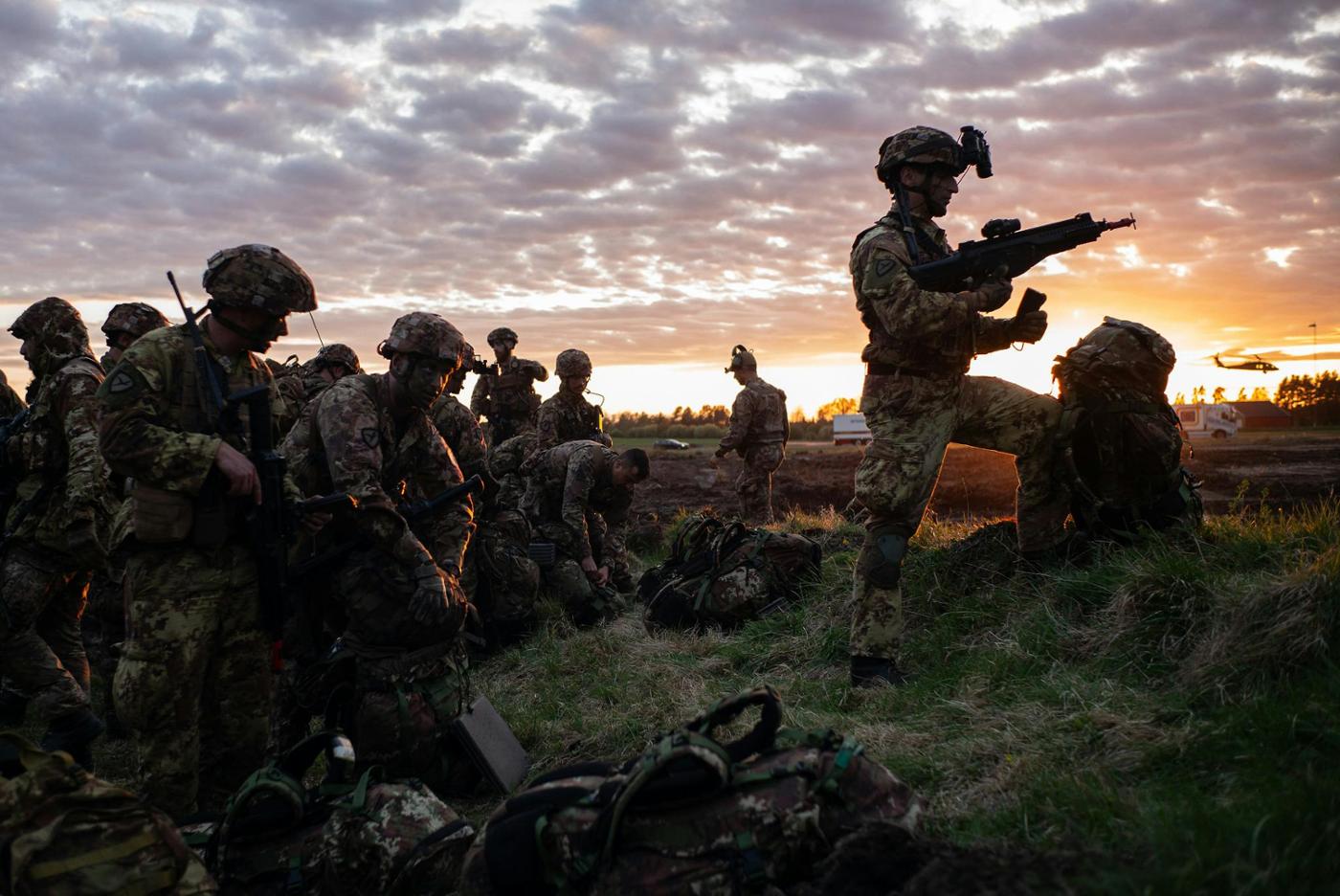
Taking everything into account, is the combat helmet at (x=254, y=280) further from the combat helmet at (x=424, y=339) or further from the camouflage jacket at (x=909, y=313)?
the camouflage jacket at (x=909, y=313)

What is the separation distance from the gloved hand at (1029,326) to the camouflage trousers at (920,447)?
0.94ft

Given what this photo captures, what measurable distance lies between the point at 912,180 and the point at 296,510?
3.51 meters

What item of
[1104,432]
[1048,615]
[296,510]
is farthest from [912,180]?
[296,510]

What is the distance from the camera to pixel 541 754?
479 cm

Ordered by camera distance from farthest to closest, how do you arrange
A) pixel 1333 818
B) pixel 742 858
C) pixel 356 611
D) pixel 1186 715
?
Answer: 1. pixel 356 611
2. pixel 1186 715
3. pixel 742 858
4. pixel 1333 818

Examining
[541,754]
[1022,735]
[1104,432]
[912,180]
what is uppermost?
[912,180]

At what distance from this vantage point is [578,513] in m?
8.07

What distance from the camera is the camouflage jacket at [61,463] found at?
5.26 metres

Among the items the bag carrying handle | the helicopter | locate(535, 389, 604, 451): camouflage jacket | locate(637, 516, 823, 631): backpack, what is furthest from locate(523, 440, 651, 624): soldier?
the helicopter

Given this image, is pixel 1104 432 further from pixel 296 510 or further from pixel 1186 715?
pixel 296 510

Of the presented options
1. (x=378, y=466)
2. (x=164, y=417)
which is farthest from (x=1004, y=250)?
(x=164, y=417)

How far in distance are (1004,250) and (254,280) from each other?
361cm

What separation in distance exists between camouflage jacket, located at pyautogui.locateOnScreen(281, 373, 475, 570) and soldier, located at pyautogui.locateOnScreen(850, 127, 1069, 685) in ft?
7.45

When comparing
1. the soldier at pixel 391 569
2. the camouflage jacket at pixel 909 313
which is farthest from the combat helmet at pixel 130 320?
the camouflage jacket at pixel 909 313
